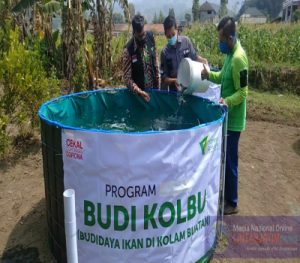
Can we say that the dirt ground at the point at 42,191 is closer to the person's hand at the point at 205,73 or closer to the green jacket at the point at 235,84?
the green jacket at the point at 235,84

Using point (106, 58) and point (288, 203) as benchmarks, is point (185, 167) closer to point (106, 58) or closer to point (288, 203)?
point (288, 203)

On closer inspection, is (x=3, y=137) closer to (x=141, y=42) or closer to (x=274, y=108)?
(x=141, y=42)

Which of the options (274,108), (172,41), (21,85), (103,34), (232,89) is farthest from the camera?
(274,108)

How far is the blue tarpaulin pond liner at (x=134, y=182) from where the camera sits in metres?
2.59

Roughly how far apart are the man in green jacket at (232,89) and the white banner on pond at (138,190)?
70 centimetres

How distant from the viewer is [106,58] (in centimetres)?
835

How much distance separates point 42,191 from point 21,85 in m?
1.51

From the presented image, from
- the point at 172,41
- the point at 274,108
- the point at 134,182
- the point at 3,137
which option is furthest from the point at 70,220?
the point at 274,108

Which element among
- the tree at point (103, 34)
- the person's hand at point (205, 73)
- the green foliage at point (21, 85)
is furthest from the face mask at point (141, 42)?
the tree at point (103, 34)

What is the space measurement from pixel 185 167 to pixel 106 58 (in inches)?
239

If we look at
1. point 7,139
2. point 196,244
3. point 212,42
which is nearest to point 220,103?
point 196,244

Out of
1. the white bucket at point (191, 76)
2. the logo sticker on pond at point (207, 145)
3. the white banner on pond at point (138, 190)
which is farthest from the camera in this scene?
the white bucket at point (191, 76)

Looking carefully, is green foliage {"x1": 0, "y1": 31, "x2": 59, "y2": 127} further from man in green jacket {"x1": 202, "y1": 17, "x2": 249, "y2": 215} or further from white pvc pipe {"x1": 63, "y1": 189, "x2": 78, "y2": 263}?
white pvc pipe {"x1": 63, "y1": 189, "x2": 78, "y2": 263}

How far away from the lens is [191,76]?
12.6 feet
